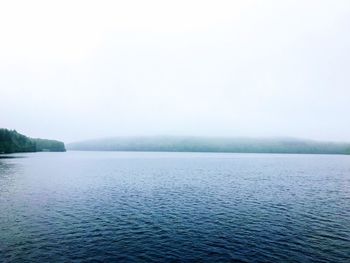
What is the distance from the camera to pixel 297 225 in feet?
142

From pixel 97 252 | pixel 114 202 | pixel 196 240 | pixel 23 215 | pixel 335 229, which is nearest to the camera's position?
pixel 97 252

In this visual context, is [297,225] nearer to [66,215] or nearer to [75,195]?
[66,215]

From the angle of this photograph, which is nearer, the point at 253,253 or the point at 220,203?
the point at 253,253

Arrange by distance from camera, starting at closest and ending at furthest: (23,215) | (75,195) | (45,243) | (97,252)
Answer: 1. (97,252)
2. (45,243)
3. (23,215)
4. (75,195)

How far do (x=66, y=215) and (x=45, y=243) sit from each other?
14.3m

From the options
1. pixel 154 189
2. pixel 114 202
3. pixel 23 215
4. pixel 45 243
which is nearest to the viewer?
pixel 45 243

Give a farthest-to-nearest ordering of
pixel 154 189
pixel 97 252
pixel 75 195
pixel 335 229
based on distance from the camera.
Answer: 1. pixel 154 189
2. pixel 75 195
3. pixel 335 229
4. pixel 97 252

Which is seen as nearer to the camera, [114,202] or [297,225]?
[297,225]

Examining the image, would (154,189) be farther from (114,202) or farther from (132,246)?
(132,246)

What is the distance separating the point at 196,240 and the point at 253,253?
8686mm

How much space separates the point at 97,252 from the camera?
31.9m

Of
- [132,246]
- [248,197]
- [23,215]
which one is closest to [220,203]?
[248,197]

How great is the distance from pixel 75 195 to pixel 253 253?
53322mm

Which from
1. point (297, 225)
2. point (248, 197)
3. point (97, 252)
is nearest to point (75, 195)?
point (97, 252)
